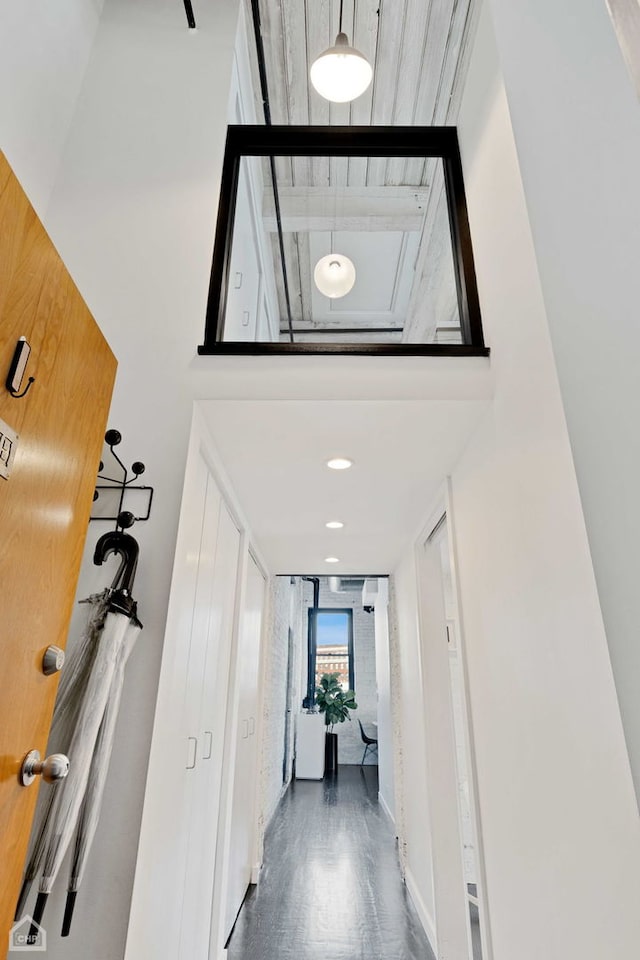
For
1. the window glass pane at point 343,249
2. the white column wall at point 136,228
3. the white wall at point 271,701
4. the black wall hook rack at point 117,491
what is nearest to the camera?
the white column wall at point 136,228

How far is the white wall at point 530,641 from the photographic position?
3.22 feet

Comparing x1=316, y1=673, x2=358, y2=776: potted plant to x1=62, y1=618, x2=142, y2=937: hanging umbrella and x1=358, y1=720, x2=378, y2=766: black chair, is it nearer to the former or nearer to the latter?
x1=358, y1=720, x2=378, y2=766: black chair

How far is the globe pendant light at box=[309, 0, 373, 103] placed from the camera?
2094 millimetres

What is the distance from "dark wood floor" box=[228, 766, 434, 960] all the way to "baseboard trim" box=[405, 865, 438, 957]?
31 millimetres

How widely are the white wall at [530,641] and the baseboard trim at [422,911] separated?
113 centimetres

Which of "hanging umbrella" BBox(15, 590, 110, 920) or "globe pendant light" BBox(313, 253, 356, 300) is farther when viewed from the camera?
"globe pendant light" BBox(313, 253, 356, 300)

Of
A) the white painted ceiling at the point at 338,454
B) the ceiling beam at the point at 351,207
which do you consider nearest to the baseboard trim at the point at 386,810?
the white painted ceiling at the point at 338,454

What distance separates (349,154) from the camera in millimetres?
2498

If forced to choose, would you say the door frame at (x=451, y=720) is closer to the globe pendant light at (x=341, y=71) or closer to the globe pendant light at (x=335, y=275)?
the globe pendant light at (x=335, y=275)

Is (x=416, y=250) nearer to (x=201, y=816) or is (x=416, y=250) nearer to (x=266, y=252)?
(x=266, y=252)

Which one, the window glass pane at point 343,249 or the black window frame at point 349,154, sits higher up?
the window glass pane at point 343,249

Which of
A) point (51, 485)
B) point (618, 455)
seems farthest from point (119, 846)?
point (618, 455)

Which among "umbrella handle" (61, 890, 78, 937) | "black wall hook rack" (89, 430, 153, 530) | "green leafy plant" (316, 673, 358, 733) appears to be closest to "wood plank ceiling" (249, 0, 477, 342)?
"black wall hook rack" (89, 430, 153, 530)

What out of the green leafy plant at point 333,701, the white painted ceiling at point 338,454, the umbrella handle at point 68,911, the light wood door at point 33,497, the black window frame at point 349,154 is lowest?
the umbrella handle at point 68,911
